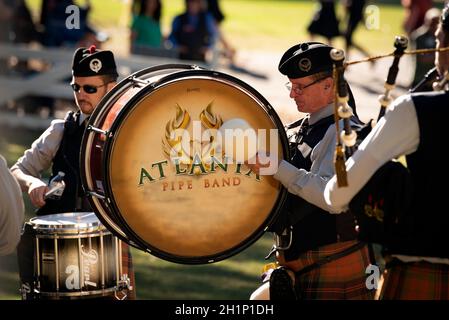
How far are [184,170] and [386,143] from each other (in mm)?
1304

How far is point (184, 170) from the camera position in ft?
18.9

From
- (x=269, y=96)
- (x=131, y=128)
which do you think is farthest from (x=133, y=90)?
(x=269, y=96)

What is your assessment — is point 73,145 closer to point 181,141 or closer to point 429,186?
point 181,141

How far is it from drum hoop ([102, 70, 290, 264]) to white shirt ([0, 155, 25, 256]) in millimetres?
439

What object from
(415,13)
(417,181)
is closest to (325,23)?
(415,13)

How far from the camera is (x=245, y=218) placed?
5922 millimetres

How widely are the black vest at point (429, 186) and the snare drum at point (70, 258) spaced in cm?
186

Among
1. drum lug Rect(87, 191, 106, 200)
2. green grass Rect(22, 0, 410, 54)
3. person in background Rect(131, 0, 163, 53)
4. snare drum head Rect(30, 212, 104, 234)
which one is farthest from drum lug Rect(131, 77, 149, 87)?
green grass Rect(22, 0, 410, 54)

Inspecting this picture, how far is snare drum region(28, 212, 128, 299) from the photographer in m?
6.25

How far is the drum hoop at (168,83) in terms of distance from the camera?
18.7ft

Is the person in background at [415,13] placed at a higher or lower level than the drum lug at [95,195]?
higher

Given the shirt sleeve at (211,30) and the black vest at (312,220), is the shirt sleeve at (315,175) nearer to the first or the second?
the black vest at (312,220)

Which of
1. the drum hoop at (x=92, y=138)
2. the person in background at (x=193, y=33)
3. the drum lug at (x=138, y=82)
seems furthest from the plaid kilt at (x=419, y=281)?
the person in background at (x=193, y=33)

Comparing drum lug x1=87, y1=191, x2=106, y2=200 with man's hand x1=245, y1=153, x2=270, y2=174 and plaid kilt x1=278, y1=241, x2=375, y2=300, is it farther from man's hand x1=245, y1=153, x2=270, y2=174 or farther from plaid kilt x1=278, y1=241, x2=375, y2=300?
plaid kilt x1=278, y1=241, x2=375, y2=300
